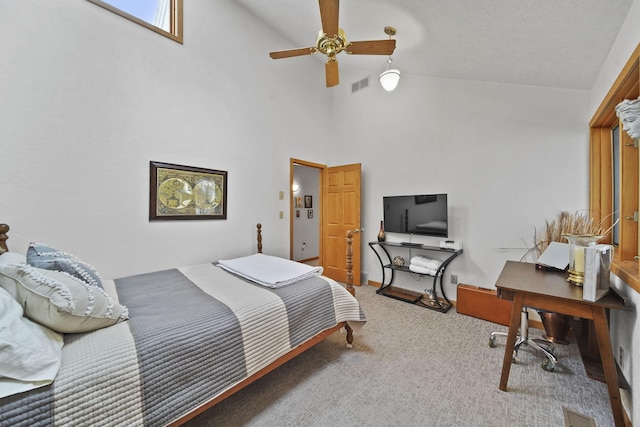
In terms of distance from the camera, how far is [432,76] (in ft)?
11.4

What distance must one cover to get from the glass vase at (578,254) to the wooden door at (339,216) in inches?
101

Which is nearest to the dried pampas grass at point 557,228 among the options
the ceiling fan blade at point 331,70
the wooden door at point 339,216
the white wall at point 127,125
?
the wooden door at point 339,216

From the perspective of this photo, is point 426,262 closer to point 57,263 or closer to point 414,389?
point 414,389

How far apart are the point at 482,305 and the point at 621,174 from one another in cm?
173

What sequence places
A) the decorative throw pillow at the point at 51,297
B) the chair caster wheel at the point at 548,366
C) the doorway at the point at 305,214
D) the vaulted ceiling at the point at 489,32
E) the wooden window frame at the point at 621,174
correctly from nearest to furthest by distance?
1. the decorative throw pillow at the point at 51,297
2. the wooden window frame at the point at 621,174
3. the vaulted ceiling at the point at 489,32
4. the chair caster wheel at the point at 548,366
5. the doorway at the point at 305,214

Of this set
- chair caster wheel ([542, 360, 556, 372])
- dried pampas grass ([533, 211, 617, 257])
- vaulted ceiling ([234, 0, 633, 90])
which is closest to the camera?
vaulted ceiling ([234, 0, 633, 90])

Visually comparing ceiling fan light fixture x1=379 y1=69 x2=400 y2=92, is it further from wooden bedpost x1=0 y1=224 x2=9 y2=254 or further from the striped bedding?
wooden bedpost x1=0 y1=224 x2=9 y2=254

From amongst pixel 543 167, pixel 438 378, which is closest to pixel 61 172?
pixel 438 378

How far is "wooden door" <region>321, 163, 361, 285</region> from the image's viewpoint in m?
4.18

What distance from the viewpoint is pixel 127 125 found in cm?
252

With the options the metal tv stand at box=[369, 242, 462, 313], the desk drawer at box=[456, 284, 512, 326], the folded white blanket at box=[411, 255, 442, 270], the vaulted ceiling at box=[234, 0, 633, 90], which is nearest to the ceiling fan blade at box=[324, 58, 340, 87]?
Answer: the vaulted ceiling at box=[234, 0, 633, 90]

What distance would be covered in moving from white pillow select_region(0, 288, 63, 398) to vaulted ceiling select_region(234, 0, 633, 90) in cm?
315

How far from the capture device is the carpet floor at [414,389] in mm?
1582

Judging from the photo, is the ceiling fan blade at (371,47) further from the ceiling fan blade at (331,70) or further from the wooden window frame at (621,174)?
the wooden window frame at (621,174)
